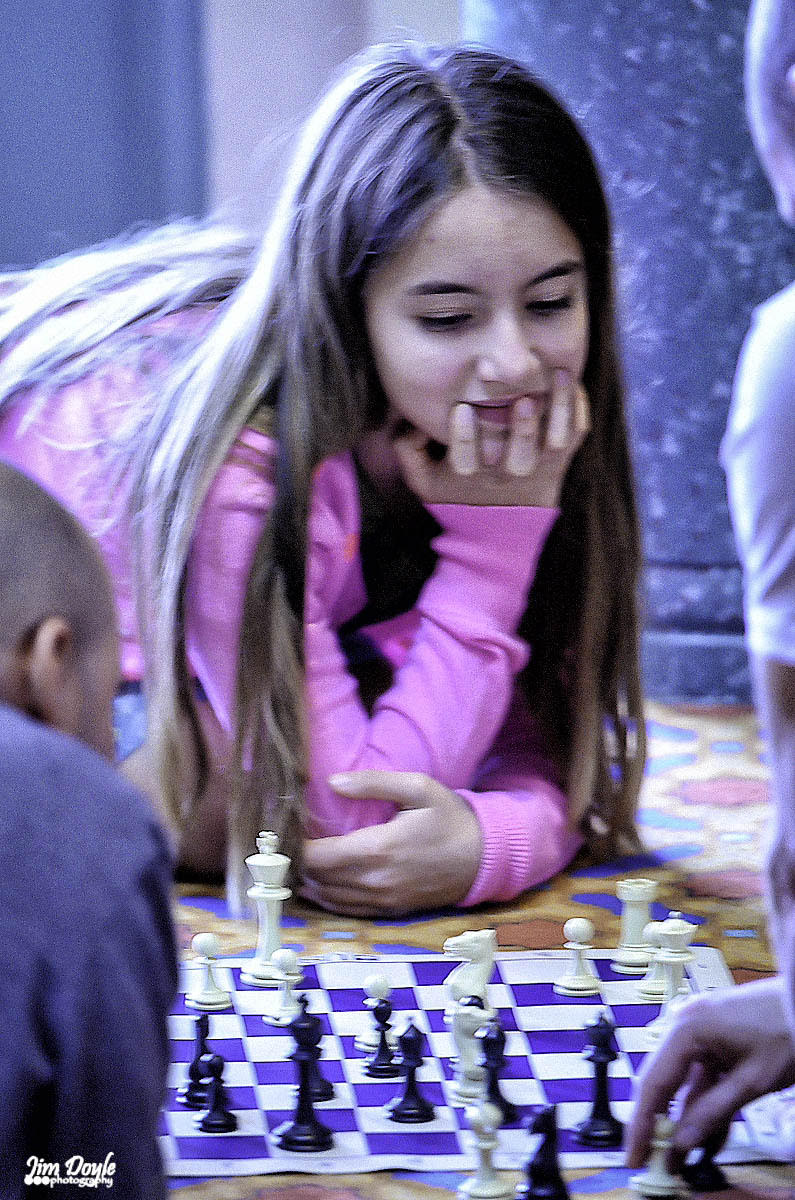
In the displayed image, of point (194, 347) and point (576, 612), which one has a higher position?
point (194, 347)

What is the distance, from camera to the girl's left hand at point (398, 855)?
1.46 m

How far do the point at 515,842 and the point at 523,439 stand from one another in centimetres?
35

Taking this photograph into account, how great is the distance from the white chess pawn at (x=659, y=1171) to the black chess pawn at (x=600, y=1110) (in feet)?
0.20

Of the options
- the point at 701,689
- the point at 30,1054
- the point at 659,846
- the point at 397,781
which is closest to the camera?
the point at 30,1054

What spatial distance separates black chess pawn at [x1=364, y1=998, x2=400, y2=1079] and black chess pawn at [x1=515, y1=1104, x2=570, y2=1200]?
19 centimetres

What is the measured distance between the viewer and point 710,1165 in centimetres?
101

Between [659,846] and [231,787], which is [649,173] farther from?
[231,787]

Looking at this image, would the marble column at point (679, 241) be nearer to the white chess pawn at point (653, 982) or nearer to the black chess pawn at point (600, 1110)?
the white chess pawn at point (653, 982)

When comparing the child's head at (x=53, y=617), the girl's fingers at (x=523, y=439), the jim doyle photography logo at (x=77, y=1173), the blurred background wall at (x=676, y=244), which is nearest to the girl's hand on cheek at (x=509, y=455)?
the girl's fingers at (x=523, y=439)

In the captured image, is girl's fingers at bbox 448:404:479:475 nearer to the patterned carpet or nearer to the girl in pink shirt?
the girl in pink shirt

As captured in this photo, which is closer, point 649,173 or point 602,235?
point 602,235

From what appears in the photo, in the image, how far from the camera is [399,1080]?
1.16 m

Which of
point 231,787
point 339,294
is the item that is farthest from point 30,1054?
point 339,294

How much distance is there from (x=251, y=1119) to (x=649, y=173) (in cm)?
130
